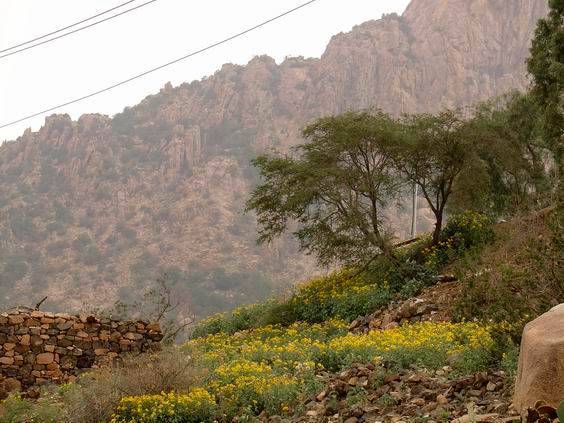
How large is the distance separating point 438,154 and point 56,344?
41.9 ft

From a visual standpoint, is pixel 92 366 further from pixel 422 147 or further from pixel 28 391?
pixel 422 147

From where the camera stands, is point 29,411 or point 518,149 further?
point 518,149

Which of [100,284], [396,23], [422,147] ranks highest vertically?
[396,23]

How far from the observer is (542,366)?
607 centimetres

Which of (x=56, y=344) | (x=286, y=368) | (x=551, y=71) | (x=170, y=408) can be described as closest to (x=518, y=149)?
(x=551, y=71)

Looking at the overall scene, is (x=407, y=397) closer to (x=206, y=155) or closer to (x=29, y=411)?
(x=29, y=411)

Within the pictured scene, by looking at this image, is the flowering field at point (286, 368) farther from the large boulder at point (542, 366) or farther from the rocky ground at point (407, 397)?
the large boulder at point (542, 366)

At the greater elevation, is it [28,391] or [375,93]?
[375,93]

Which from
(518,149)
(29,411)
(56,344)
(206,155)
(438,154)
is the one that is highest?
(206,155)

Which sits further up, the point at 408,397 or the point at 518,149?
the point at 518,149

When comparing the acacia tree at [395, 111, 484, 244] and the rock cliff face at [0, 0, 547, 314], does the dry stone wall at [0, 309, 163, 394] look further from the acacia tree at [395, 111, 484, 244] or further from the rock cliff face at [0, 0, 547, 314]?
the rock cliff face at [0, 0, 547, 314]

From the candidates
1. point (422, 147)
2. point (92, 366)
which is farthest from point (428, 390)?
point (422, 147)

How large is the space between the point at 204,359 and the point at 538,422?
8.43 m

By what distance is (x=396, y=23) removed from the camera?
126688mm
